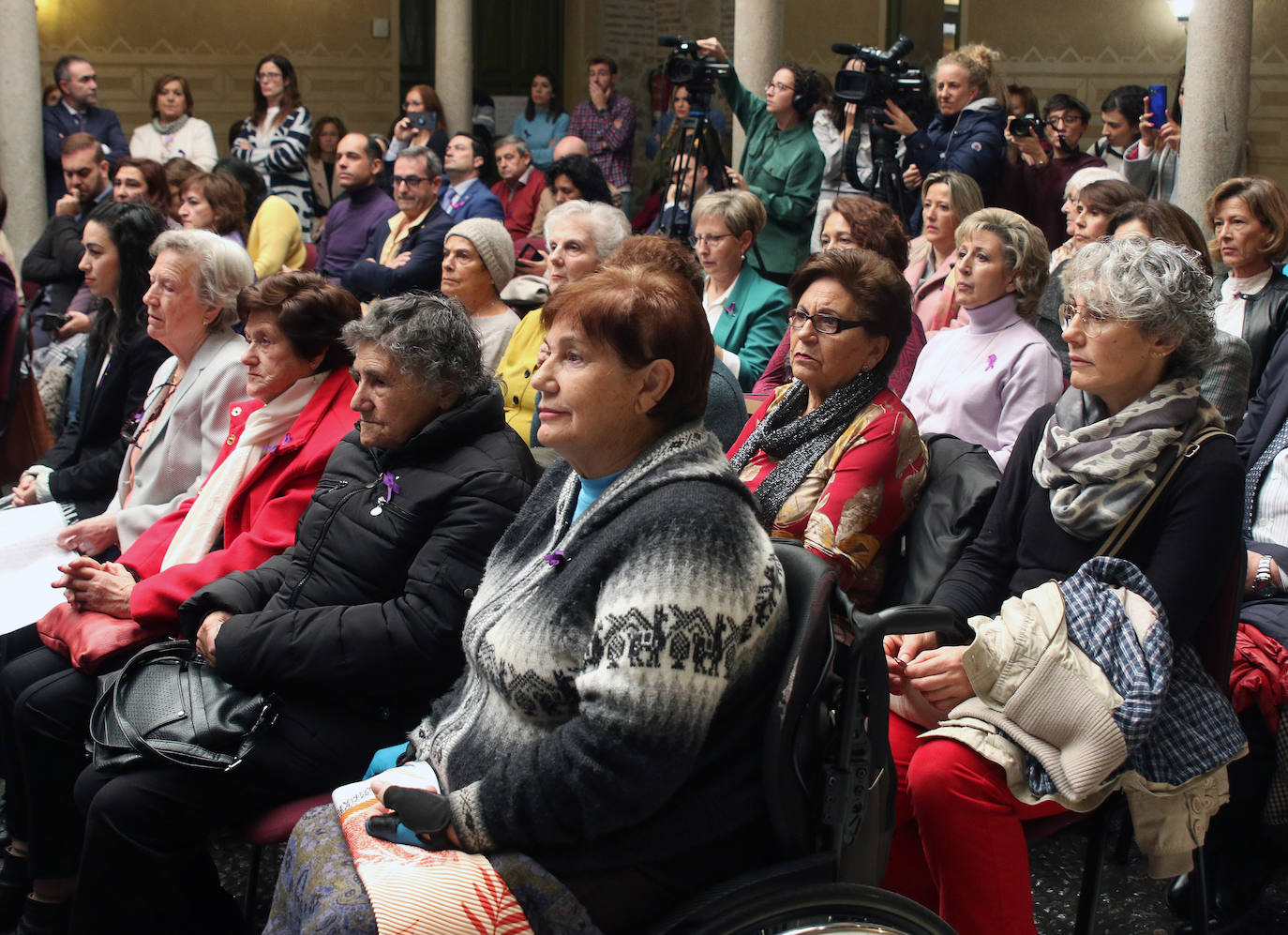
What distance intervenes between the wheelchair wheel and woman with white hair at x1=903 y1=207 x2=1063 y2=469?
5.90 ft

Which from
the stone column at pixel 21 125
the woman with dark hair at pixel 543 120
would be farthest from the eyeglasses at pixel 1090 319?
the woman with dark hair at pixel 543 120

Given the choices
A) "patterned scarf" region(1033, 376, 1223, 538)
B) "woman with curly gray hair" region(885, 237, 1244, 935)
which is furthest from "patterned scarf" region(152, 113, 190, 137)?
"patterned scarf" region(1033, 376, 1223, 538)

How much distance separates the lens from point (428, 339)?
2.62 meters

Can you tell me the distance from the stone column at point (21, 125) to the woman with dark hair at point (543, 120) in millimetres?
3631

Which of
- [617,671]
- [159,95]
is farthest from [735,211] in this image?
[159,95]

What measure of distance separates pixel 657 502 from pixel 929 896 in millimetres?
1082

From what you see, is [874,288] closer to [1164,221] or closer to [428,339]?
[428,339]

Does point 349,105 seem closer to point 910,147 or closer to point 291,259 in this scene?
point 291,259

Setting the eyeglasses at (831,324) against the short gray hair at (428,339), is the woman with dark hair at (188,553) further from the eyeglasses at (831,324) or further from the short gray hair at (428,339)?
the eyeglasses at (831,324)

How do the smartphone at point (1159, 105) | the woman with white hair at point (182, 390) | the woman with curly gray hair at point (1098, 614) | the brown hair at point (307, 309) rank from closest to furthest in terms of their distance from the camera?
the woman with curly gray hair at point (1098, 614) → the brown hair at point (307, 309) → the woman with white hair at point (182, 390) → the smartphone at point (1159, 105)

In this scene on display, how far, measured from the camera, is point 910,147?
574cm

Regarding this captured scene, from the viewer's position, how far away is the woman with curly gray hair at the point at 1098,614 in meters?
2.17

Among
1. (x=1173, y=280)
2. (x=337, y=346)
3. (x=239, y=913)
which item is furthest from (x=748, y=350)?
(x=239, y=913)

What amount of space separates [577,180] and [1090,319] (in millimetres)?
4266
